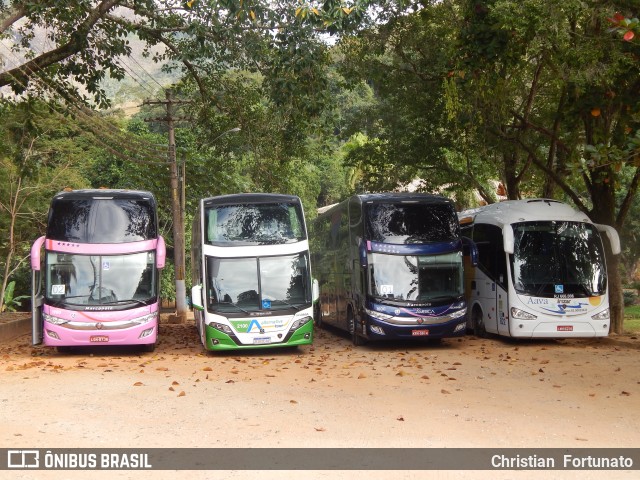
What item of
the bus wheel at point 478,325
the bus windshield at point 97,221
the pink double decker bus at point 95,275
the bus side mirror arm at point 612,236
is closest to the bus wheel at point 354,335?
Answer: the bus wheel at point 478,325

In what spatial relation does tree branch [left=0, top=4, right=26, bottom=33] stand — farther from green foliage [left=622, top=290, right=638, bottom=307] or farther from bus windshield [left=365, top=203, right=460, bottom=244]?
green foliage [left=622, top=290, right=638, bottom=307]

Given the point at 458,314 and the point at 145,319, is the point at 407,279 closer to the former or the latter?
the point at 458,314

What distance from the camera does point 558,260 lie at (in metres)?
19.5

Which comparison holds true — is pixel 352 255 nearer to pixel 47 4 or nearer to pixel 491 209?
pixel 491 209

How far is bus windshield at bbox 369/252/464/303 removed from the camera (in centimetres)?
1947

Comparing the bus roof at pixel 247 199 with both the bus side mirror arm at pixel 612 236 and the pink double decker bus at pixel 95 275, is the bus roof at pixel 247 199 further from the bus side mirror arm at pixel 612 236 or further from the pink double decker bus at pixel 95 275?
the bus side mirror arm at pixel 612 236

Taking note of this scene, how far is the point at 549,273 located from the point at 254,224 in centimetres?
654

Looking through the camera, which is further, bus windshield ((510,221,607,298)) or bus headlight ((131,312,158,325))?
bus windshield ((510,221,607,298))

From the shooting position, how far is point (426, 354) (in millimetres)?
18656

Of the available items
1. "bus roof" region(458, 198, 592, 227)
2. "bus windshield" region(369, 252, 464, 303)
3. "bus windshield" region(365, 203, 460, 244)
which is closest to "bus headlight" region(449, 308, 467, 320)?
"bus windshield" region(369, 252, 464, 303)

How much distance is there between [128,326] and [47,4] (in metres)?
6.76

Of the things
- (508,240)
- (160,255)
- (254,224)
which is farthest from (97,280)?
(508,240)

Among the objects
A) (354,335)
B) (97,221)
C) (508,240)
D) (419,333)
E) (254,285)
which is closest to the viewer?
(254,285)

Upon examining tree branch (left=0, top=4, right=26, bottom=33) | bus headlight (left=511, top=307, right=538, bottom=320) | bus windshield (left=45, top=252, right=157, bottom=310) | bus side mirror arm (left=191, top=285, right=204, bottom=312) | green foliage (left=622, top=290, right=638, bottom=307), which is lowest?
green foliage (left=622, top=290, right=638, bottom=307)
